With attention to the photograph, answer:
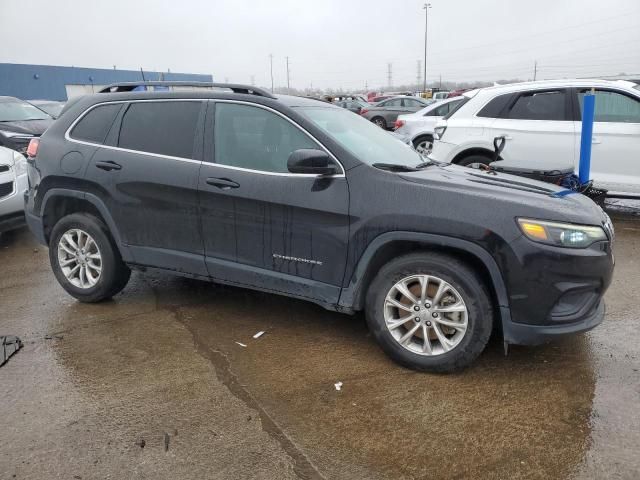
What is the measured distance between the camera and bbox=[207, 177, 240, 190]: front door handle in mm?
3614

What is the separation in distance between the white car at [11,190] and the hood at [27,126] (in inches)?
199

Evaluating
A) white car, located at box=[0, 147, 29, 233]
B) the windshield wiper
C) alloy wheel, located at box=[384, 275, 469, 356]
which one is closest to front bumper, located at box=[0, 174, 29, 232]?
white car, located at box=[0, 147, 29, 233]

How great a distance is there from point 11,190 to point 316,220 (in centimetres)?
469

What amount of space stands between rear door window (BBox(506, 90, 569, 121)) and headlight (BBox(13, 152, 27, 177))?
6.35 m

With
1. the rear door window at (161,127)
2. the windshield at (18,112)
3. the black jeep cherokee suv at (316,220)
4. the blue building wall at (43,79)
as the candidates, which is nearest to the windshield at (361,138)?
the black jeep cherokee suv at (316,220)

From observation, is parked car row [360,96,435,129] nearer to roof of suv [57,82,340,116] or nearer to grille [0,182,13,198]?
grille [0,182,13,198]

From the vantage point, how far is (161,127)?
13.1 ft

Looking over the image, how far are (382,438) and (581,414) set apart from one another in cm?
112

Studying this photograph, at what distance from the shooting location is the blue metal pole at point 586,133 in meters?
Result: 5.63

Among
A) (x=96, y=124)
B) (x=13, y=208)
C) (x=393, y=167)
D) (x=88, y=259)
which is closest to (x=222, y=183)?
(x=393, y=167)

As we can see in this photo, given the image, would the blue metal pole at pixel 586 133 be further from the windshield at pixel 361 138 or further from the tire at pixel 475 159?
the windshield at pixel 361 138

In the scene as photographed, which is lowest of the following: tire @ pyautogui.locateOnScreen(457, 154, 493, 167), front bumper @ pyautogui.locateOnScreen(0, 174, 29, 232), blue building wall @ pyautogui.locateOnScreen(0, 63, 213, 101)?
front bumper @ pyautogui.locateOnScreen(0, 174, 29, 232)

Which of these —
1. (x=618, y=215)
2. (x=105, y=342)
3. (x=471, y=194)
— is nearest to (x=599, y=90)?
A: (x=618, y=215)

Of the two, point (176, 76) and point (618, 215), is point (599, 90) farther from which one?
point (176, 76)
